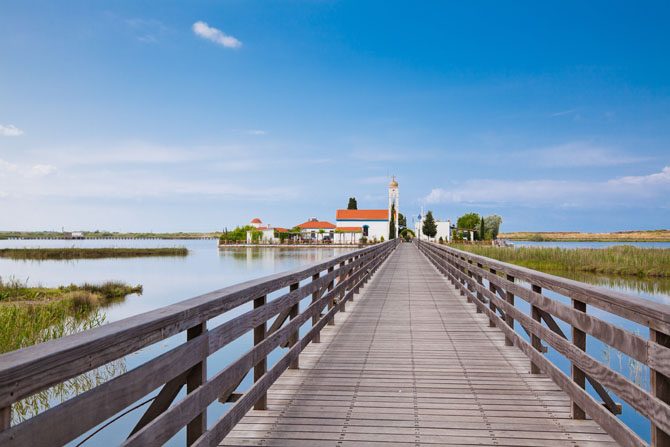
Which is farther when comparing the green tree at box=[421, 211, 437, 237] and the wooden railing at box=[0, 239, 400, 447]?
the green tree at box=[421, 211, 437, 237]

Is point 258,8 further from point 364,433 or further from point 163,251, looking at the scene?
point 364,433

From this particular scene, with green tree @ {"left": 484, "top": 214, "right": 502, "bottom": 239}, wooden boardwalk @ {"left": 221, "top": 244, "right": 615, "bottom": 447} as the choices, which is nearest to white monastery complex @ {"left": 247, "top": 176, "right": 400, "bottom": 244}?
green tree @ {"left": 484, "top": 214, "right": 502, "bottom": 239}

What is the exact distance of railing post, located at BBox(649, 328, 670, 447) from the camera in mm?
2016

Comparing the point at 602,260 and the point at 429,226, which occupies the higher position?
the point at 429,226

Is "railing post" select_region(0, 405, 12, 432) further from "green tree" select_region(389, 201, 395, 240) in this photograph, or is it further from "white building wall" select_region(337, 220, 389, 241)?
"green tree" select_region(389, 201, 395, 240)

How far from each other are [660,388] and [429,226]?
72966mm

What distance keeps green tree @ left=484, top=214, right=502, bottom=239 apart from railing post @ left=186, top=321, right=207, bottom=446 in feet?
313

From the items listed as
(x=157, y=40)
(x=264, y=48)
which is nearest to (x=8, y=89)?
(x=157, y=40)

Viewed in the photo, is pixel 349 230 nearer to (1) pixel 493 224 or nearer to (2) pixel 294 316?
(1) pixel 493 224

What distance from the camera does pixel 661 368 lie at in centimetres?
198

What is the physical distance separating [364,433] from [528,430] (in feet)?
3.82

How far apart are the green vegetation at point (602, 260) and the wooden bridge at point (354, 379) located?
19.4 m

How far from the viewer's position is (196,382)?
2.22 m

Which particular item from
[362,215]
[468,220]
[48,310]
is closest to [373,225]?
[362,215]
